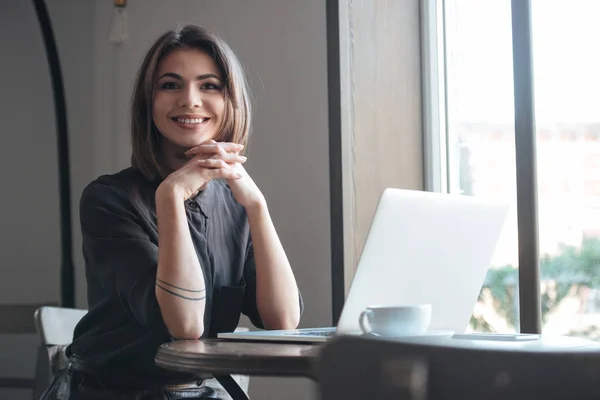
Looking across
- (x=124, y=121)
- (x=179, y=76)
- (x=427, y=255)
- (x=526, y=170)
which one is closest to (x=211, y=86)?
(x=179, y=76)

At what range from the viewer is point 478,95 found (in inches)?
115

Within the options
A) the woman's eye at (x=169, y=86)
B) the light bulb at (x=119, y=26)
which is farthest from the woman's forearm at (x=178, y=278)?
the light bulb at (x=119, y=26)

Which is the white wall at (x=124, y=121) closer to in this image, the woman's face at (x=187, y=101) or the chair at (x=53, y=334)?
the chair at (x=53, y=334)

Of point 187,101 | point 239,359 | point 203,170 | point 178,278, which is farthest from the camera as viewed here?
point 187,101

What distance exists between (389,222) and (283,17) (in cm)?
221

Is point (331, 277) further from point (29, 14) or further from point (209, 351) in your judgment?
point (29, 14)

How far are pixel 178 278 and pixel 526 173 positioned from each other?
1.35 m

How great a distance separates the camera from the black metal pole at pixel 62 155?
414cm

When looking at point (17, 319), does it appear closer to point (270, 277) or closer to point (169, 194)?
point (270, 277)

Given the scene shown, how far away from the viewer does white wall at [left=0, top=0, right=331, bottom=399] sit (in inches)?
130

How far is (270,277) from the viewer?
1.82 m

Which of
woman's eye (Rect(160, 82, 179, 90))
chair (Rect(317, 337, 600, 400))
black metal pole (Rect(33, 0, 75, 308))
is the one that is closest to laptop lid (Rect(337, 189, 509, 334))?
chair (Rect(317, 337, 600, 400))

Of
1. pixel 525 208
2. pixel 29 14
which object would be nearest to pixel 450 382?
pixel 525 208

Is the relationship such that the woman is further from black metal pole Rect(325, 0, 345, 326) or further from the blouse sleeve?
black metal pole Rect(325, 0, 345, 326)
